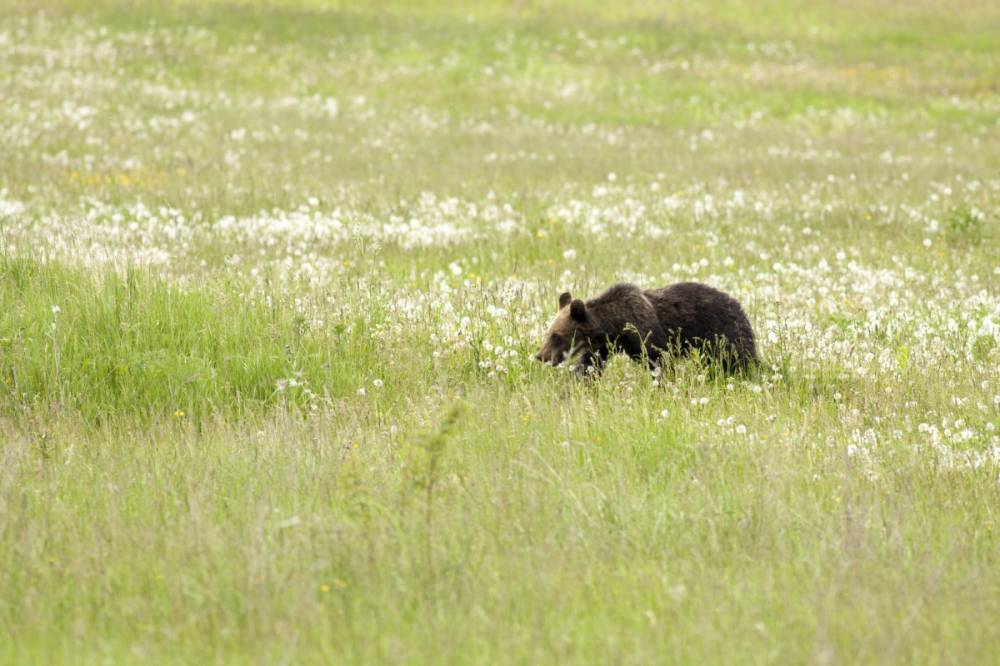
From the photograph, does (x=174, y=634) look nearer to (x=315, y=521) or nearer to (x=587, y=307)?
(x=315, y=521)

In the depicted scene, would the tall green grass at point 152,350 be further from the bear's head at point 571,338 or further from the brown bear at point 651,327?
the brown bear at point 651,327

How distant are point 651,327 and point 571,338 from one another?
2.33ft

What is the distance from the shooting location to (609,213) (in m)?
16.3

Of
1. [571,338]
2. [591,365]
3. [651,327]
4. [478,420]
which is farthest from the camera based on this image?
[651,327]

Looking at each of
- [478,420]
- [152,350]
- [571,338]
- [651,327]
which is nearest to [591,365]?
[571,338]

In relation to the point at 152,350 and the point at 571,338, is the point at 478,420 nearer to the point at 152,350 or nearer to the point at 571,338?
the point at 571,338

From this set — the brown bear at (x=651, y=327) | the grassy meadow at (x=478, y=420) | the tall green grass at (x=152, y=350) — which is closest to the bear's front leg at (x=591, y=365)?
the brown bear at (x=651, y=327)

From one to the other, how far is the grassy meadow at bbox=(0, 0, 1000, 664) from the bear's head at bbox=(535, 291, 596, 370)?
0.54 feet

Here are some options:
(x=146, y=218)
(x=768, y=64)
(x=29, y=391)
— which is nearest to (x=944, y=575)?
(x=29, y=391)

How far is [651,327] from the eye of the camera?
8812 millimetres

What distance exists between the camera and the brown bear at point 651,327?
853 cm

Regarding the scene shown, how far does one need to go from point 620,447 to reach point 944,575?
2.16 meters

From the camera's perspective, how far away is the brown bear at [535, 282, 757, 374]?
28.0 feet

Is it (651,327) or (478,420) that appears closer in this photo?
(478,420)
